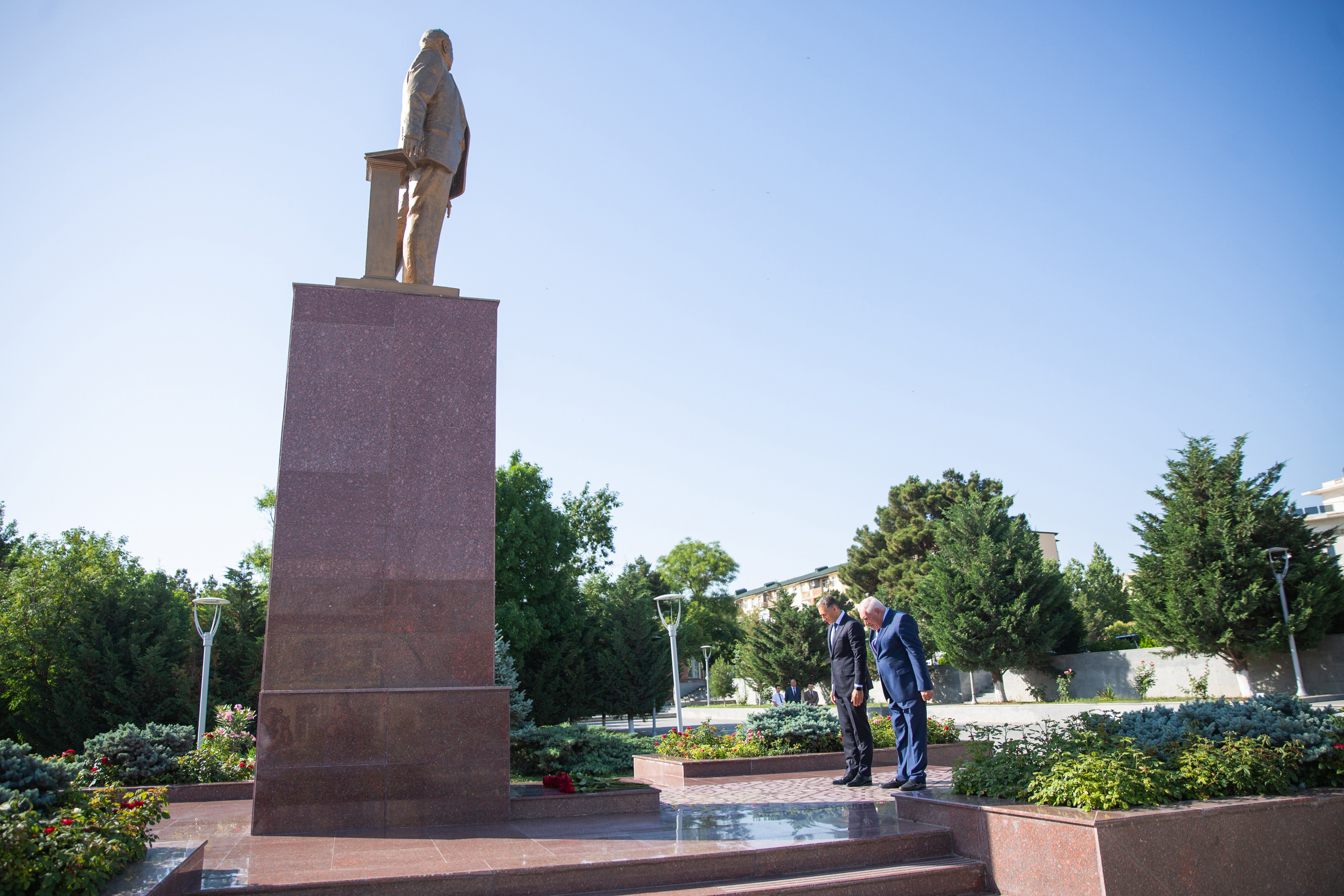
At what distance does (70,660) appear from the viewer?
2262cm

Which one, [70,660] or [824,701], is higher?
[70,660]

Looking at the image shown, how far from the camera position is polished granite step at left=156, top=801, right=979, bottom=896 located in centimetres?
473

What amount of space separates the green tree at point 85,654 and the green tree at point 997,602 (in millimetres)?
27504

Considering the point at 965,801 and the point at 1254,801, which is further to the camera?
the point at 965,801

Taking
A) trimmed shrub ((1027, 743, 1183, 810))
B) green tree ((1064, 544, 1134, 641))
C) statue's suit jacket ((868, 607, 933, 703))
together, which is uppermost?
green tree ((1064, 544, 1134, 641))

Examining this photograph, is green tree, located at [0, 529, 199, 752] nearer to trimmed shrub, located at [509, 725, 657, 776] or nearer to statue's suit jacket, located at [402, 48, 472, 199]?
trimmed shrub, located at [509, 725, 657, 776]

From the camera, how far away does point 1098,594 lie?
56469 millimetres

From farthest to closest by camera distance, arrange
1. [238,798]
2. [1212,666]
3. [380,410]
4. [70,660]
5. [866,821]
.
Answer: [1212,666], [70,660], [238,798], [380,410], [866,821]

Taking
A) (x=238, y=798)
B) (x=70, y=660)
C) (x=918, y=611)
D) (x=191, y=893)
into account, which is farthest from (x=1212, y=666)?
(x=70, y=660)

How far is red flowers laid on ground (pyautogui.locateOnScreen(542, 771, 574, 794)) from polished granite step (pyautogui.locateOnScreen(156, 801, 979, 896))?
2.73ft

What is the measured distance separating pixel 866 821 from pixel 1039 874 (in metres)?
1.54

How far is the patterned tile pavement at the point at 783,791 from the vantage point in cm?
788

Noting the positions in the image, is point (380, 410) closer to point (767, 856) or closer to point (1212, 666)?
point (767, 856)

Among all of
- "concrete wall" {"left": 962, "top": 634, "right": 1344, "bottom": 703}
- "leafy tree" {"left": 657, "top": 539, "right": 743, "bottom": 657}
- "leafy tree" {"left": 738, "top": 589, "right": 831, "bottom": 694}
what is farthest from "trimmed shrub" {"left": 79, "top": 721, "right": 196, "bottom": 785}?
"leafy tree" {"left": 657, "top": 539, "right": 743, "bottom": 657}
